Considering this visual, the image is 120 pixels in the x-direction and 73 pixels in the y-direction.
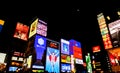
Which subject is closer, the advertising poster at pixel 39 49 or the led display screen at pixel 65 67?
the advertising poster at pixel 39 49

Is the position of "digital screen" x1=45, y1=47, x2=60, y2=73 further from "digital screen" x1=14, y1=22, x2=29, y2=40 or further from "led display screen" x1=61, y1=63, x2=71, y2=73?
"digital screen" x1=14, y1=22, x2=29, y2=40

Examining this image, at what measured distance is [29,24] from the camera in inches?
672

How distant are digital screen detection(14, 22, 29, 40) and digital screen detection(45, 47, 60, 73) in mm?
4250

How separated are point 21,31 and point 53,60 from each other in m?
6.47

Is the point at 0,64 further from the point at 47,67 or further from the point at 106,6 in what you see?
the point at 106,6

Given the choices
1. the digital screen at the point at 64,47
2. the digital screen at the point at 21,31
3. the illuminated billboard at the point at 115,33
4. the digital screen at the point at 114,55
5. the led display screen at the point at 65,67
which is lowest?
the led display screen at the point at 65,67

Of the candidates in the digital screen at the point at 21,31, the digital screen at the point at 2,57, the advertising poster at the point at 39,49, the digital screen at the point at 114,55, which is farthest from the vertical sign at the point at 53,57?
the digital screen at the point at 114,55

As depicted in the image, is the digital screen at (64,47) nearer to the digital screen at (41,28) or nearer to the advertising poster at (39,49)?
the digital screen at (41,28)

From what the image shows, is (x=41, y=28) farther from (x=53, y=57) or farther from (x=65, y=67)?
(x=65, y=67)

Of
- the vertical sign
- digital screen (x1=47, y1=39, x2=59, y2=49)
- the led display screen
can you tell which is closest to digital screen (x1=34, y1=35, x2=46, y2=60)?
the vertical sign

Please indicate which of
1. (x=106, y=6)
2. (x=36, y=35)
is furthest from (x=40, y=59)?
(x=106, y=6)

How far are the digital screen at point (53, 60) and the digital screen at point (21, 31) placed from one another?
4.25m

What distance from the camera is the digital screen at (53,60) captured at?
17.5 meters

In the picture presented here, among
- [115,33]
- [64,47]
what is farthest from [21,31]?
[115,33]
